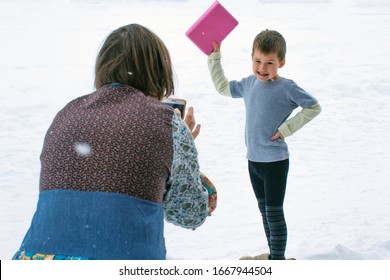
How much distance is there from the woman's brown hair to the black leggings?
3.33ft

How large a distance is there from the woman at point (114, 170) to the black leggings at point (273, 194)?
0.97m

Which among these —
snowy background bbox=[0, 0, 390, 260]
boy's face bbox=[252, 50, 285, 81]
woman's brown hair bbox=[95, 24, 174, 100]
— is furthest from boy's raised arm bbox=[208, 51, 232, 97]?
woman's brown hair bbox=[95, 24, 174, 100]

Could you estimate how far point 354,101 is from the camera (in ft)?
18.9

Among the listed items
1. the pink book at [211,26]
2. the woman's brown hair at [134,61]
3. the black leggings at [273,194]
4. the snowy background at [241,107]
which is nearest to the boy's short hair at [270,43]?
the pink book at [211,26]

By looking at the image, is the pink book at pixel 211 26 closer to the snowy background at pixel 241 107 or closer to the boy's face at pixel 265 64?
the boy's face at pixel 265 64

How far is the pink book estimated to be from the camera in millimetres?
2227

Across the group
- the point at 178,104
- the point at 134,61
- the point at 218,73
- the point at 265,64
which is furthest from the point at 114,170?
the point at 218,73

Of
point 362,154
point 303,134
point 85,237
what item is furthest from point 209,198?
point 303,134

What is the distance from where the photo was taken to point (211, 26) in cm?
227

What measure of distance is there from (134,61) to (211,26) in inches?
38.3

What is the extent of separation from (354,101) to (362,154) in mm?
1478

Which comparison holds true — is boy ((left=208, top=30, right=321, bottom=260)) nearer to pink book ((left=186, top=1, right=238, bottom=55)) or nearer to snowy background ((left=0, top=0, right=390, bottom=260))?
pink book ((left=186, top=1, right=238, bottom=55))

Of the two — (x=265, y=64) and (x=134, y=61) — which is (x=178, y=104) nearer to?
(x=134, y=61)
